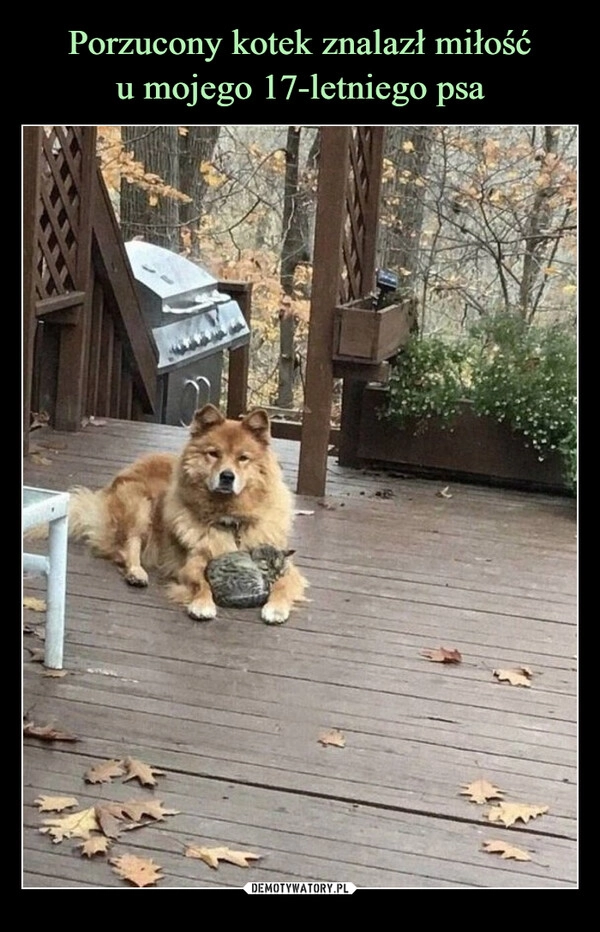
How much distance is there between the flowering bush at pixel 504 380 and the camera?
552 cm

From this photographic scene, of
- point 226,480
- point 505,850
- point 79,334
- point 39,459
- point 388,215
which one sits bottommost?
point 505,850

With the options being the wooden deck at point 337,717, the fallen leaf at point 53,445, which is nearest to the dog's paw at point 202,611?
the wooden deck at point 337,717

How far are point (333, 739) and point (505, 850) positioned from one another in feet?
1.98

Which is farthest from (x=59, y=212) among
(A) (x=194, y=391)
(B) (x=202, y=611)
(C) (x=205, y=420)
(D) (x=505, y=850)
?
(D) (x=505, y=850)

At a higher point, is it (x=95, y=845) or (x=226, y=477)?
(x=226, y=477)

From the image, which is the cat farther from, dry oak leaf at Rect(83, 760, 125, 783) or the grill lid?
the grill lid

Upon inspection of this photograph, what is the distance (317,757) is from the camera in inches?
113

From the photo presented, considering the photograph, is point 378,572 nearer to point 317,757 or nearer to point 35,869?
point 317,757

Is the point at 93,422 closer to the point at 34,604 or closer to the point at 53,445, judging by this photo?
the point at 53,445

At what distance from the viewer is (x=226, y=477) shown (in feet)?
13.5

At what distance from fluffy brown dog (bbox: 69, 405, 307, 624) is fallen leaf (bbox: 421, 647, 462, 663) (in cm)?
58

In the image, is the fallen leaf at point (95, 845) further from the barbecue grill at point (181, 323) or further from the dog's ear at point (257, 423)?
the barbecue grill at point (181, 323)

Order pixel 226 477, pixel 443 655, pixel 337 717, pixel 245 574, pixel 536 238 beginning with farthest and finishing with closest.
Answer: pixel 536 238
pixel 226 477
pixel 245 574
pixel 443 655
pixel 337 717
